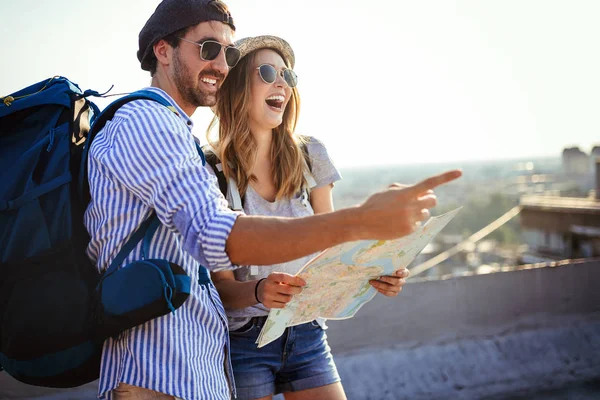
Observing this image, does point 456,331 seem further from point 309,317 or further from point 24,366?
point 24,366

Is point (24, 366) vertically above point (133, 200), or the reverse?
point (133, 200)

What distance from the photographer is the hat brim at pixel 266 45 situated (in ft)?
9.73

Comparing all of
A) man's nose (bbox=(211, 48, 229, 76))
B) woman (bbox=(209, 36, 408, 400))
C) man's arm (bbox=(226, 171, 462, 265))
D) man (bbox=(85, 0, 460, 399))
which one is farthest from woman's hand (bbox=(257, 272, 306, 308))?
man's nose (bbox=(211, 48, 229, 76))

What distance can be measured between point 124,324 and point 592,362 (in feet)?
12.3

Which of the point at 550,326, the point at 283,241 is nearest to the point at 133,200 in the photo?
the point at 283,241

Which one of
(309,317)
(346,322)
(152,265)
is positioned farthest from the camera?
(346,322)

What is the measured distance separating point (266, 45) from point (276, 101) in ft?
0.93

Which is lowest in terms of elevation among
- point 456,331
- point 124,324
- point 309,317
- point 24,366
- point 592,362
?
point 592,362

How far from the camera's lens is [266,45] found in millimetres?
3010

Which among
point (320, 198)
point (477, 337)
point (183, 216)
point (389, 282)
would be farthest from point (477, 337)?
point (183, 216)

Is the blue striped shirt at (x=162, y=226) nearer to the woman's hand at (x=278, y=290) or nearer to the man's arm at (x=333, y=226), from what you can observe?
the man's arm at (x=333, y=226)

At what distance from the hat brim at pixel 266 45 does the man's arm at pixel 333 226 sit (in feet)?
5.29

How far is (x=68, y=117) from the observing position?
1.87m

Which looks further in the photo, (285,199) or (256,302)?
(285,199)
